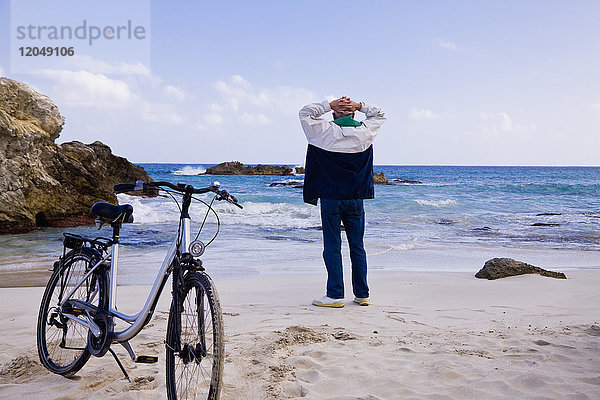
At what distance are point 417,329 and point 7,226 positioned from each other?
10629mm

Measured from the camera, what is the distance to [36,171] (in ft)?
41.0

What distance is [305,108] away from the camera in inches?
203

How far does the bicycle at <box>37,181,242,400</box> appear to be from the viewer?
8.27 feet

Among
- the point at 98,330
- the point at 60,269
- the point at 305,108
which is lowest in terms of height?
the point at 98,330

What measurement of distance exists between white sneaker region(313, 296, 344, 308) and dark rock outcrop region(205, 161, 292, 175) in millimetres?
50498

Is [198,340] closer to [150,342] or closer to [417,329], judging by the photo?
[150,342]

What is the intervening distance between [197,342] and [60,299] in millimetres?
1330

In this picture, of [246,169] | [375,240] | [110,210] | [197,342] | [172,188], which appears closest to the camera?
[197,342]

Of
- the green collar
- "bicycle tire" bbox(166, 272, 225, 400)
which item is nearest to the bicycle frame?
"bicycle tire" bbox(166, 272, 225, 400)

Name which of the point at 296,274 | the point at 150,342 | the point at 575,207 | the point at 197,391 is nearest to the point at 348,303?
Answer: the point at 296,274

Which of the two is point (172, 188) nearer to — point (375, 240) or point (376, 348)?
point (376, 348)

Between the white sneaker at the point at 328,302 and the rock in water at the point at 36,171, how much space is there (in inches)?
365

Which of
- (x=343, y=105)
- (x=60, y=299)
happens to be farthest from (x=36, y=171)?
(x=60, y=299)

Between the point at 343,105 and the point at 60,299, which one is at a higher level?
the point at 343,105
